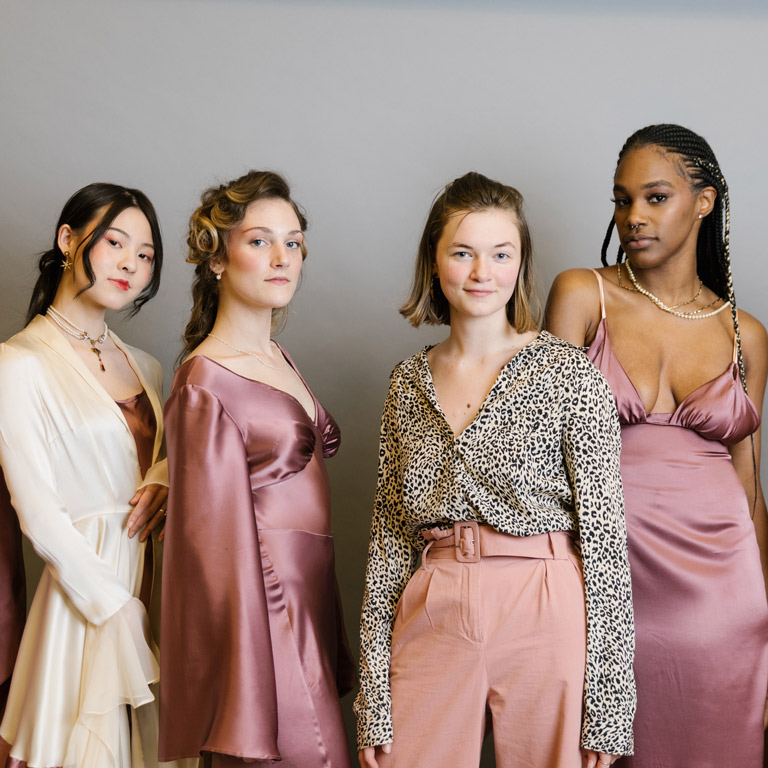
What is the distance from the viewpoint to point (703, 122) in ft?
11.0

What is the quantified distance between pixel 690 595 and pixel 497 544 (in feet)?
2.17

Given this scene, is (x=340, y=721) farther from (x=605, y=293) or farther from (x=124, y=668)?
(x=605, y=293)

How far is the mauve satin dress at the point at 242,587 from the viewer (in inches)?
78.5

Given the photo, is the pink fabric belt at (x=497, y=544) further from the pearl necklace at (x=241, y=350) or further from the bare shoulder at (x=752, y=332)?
the bare shoulder at (x=752, y=332)

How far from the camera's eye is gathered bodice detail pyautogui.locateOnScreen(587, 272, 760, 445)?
231cm

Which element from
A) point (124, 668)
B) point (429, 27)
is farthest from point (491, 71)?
point (124, 668)

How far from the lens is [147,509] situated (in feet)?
7.84

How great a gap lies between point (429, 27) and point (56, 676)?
2.54 m

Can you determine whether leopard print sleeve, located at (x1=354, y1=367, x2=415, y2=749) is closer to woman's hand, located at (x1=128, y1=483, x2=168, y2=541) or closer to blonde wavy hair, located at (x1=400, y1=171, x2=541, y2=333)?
blonde wavy hair, located at (x1=400, y1=171, x2=541, y2=333)

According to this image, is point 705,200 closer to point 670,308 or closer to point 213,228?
point 670,308

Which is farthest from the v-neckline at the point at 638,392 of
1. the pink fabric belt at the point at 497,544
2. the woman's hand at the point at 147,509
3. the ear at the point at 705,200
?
the woman's hand at the point at 147,509

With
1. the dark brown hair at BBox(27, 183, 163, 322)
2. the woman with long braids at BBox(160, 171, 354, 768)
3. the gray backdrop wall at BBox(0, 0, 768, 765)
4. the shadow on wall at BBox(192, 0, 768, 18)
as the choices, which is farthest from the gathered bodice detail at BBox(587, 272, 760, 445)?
the shadow on wall at BBox(192, 0, 768, 18)

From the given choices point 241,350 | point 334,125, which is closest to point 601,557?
point 241,350

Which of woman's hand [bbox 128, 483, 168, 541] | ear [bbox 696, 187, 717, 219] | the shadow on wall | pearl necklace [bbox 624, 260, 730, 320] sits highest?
the shadow on wall
